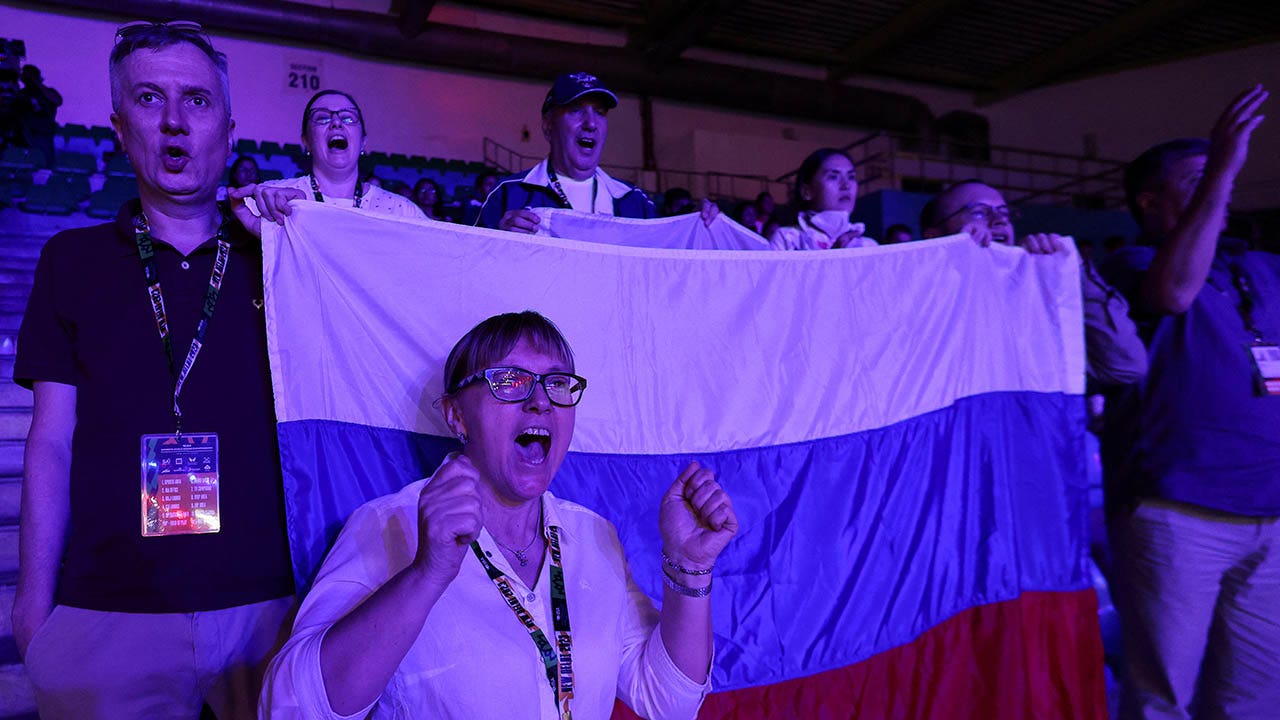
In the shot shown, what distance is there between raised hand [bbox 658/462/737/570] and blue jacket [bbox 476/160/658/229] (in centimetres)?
162

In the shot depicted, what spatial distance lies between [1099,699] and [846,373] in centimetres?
120

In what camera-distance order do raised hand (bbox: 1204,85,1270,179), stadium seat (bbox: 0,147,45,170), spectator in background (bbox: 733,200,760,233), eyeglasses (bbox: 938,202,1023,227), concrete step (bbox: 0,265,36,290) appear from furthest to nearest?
spectator in background (bbox: 733,200,760,233) → stadium seat (bbox: 0,147,45,170) → concrete step (bbox: 0,265,36,290) → eyeglasses (bbox: 938,202,1023,227) → raised hand (bbox: 1204,85,1270,179)

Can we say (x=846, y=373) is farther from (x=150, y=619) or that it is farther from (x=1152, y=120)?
(x=1152, y=120)

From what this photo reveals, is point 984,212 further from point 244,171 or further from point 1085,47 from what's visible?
point 1085,47

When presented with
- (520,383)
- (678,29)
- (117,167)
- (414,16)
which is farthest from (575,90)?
(678,29)

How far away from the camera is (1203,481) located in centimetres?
205

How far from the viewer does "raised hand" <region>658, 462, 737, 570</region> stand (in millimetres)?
1405

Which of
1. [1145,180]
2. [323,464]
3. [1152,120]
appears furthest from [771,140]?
[323,464]

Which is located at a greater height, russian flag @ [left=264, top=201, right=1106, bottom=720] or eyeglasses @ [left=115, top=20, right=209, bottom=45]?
eyeglasses @ [left=115, top=20, right=209, bottom=45]

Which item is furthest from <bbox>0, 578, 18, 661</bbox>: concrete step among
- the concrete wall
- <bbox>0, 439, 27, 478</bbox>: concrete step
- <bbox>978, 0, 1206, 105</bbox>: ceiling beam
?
<bbox>978, 0, 1206, 105</bbox>: ceiling beam

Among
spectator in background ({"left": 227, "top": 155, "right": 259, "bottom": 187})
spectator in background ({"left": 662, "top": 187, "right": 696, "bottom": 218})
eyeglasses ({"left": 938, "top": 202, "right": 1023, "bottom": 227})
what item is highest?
spectator in background ({"left": 227, "top": 155, "right": 259, "bottom": 187})

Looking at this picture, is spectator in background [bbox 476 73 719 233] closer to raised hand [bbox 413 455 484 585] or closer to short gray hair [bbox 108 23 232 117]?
short gray hair [bbox 108 23 232 117]

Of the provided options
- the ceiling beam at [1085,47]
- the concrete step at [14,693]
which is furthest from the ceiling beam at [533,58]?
the concrete step at [14,693]

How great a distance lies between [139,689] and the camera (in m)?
1.33
